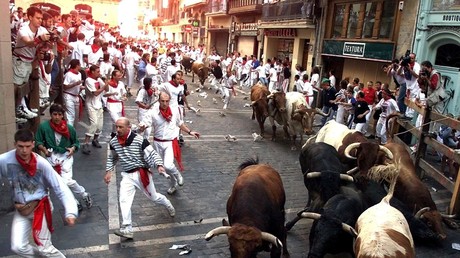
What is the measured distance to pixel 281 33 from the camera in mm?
26422

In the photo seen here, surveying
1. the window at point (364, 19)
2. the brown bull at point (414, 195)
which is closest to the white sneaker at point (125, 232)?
the brown bull at point (414, 195)

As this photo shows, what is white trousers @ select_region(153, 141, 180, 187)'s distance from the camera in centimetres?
802

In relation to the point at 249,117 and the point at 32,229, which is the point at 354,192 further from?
the point at 249,117

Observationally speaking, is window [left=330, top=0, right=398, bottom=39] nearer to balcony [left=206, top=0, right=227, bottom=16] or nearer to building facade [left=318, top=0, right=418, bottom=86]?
building facade [left=318, top=0, right=418, bottom=86]

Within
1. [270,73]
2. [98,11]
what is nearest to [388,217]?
[270,73]

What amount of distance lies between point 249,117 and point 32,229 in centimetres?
1259

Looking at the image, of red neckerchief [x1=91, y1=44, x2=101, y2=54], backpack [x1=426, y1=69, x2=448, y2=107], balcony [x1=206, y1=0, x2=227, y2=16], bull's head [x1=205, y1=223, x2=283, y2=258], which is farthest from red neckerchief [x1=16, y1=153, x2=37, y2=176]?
balcony [x1=206, y1=0, x2=227, y2=16]

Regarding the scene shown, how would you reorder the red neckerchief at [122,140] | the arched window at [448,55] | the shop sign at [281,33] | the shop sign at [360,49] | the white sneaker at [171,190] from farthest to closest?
the shop sign at [281,33]
the shop sign at [360,49]
the arched window at [448,55]
the white sneaker at [171,190]
the red neckerchief at [122,140]

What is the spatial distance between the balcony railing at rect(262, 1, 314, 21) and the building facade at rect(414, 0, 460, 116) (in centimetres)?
812

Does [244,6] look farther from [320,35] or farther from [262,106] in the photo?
[262,106]

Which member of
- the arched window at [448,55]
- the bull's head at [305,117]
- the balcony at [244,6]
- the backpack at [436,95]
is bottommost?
the bull's head at [305,117]

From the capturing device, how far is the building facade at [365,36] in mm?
15963

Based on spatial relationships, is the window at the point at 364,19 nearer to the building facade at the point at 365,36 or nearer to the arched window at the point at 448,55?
the building facade at the point at 365,36

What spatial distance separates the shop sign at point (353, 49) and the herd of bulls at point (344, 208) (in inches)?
409
